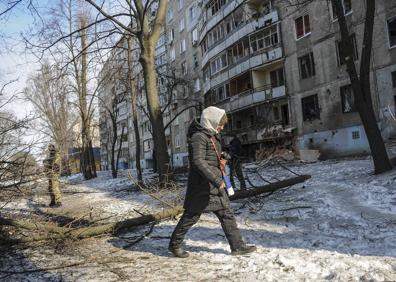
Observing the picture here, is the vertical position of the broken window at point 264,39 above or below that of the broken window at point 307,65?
above

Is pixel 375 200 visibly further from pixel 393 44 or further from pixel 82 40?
pixel 82 40

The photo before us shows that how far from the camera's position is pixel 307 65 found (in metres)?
30.2

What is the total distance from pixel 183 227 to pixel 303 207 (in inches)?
146

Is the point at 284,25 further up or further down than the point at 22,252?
further up

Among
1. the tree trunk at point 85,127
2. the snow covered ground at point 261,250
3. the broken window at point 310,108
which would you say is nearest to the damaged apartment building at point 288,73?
the broken window at point 310,108

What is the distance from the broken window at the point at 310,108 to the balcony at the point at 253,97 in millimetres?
2167

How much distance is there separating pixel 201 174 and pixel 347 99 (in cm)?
2305

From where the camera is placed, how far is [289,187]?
474 inches

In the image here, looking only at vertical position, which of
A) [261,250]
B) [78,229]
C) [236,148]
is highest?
[236,148]

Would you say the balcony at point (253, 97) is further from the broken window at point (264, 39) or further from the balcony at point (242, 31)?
the balcony at point (242, 31)

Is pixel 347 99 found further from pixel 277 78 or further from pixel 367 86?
pixel 367 86

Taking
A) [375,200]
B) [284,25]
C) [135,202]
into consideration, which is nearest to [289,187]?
[375,200]

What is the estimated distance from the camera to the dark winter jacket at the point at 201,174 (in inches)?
231

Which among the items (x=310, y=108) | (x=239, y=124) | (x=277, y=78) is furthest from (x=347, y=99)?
(x=239, y=124)
